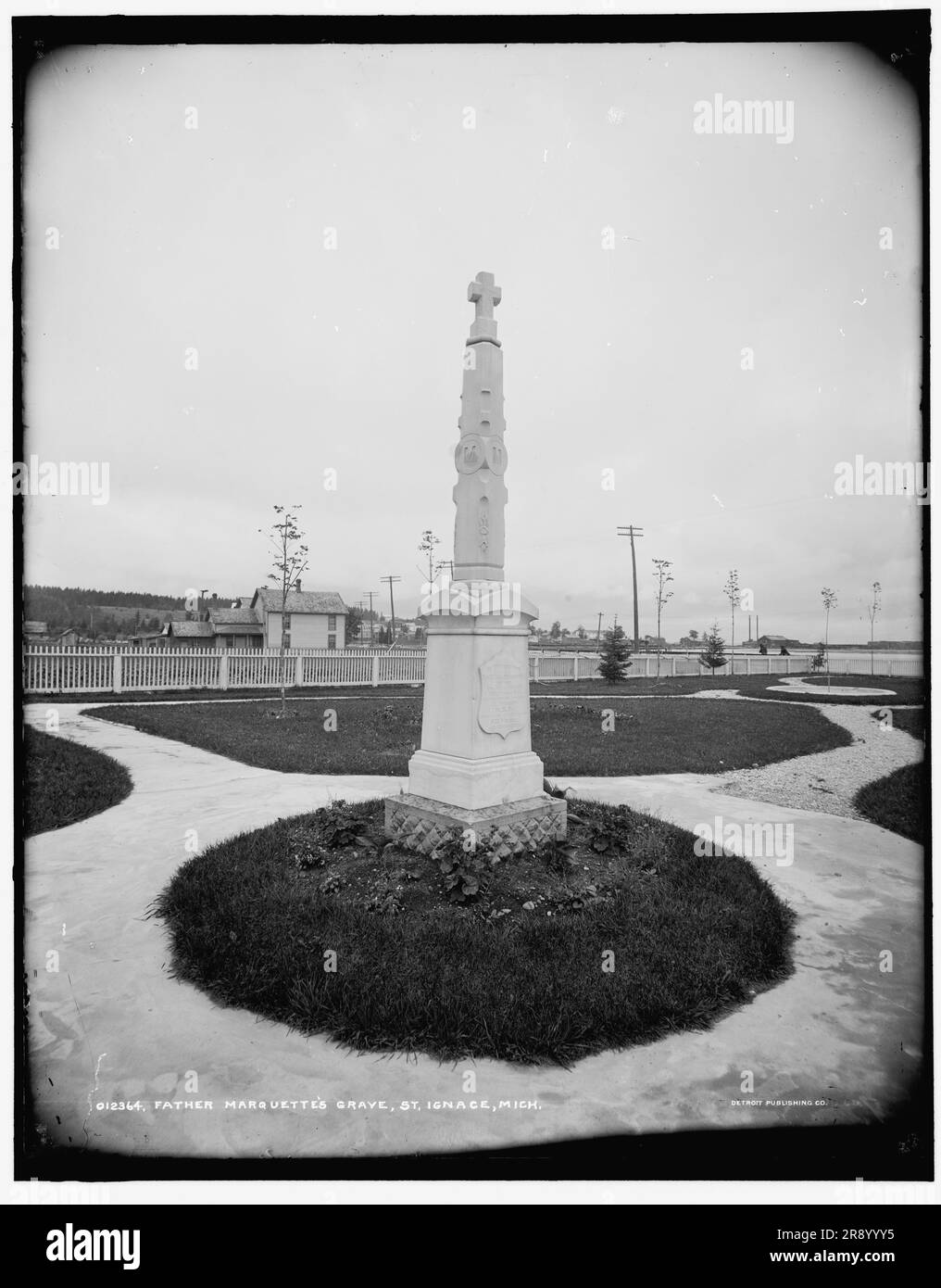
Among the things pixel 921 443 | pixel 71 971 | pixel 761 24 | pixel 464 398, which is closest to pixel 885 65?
pixel 761 24

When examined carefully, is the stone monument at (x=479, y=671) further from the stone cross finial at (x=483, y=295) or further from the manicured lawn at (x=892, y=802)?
the manicured lawn at (x=892, y=802)

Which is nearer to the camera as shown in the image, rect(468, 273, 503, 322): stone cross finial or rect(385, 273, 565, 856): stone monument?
rect(385, 273, 565, 856): stone monument

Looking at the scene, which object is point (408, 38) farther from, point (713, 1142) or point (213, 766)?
point (213, 766)

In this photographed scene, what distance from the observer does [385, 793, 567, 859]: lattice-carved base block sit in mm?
4383

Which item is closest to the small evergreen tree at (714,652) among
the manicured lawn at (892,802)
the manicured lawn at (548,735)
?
the manicured lawn at (548,735)

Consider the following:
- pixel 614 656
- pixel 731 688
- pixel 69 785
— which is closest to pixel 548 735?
pixel 69 785

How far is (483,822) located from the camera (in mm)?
4340

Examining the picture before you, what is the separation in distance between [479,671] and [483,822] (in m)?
1.06

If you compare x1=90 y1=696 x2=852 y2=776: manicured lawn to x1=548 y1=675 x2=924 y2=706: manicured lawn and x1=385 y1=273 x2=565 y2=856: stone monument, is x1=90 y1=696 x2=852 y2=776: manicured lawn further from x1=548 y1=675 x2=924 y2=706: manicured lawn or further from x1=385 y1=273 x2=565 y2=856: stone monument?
x1=548 y1=675 x2=924 y2=706: manicured lawn

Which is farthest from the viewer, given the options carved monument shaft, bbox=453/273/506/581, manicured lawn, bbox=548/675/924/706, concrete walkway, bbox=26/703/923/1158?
manicured lawn, bbox=548/675/924/706

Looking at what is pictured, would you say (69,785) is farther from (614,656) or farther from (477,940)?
(614,656)

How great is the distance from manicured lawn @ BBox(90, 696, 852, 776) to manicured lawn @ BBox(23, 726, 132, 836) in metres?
1.74

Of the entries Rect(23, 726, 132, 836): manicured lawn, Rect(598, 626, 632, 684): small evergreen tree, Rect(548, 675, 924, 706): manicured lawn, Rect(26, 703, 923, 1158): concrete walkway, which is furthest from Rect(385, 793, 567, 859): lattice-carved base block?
Rect(598, 626, 632, 684): small evergreen tree
